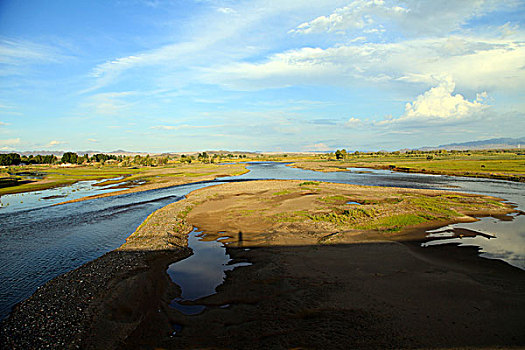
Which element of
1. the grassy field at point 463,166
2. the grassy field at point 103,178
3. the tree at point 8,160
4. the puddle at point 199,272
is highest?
the tree at point 8,160

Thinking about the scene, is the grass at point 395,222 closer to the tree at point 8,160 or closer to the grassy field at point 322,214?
the grassy field at point 322,214

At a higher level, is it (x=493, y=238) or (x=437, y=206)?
(x=437, y=206)

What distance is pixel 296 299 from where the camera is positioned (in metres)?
13.1

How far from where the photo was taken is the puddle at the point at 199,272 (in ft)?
43.6

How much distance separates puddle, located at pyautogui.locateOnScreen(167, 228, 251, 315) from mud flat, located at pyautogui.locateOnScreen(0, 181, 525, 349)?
531 mm

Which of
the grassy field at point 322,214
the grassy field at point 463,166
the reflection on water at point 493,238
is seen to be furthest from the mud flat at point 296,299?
the grassy field at point 463,166

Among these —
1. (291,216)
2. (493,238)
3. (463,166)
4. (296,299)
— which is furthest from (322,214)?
(463,166)

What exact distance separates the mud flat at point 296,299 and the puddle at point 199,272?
53cm

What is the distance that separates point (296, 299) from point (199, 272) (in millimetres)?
6902

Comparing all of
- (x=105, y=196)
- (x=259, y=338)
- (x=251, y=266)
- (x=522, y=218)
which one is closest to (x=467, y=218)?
(x=522, y=218)

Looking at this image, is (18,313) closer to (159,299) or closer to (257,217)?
(159,299)

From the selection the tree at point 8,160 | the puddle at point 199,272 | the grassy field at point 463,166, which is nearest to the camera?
the puddle at point 199,272

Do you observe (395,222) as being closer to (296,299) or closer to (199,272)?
(296,299)

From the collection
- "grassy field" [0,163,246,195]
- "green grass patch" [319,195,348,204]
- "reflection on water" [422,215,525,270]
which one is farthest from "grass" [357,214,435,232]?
"grassy field" [0,163,246,195]
